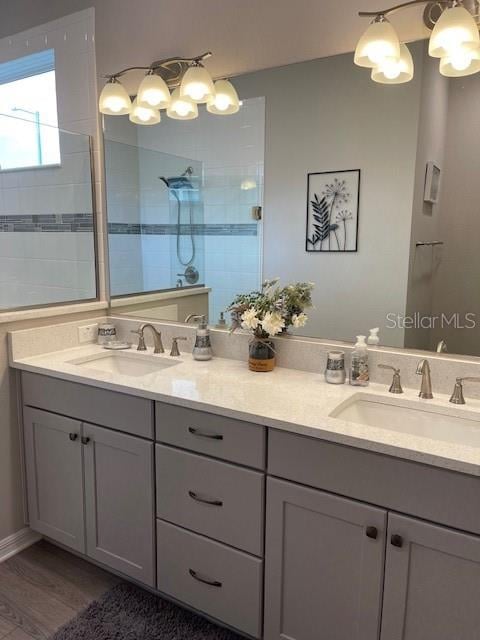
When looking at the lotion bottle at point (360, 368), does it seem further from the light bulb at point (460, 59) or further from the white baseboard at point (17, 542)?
the white baseboard at point (17, 542)

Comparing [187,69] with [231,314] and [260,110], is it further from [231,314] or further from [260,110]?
[231,314]

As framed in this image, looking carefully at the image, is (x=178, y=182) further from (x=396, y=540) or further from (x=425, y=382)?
(x=396, y=540)

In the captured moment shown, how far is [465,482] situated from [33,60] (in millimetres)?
2943

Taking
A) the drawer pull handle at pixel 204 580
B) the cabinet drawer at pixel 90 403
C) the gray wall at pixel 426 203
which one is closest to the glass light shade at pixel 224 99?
the gray wall at pixel 426 203

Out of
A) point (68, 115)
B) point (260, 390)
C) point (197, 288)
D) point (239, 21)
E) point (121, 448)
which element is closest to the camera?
point (260, 390)

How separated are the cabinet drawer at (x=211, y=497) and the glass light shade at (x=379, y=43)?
141 cm

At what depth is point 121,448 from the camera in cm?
179

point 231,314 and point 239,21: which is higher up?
point 239,21

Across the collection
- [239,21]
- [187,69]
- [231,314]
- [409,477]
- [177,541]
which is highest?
[239,21]

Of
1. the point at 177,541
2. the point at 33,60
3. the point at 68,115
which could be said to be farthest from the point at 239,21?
the point at 177,541

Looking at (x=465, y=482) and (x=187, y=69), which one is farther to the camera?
(x=187, y=69)

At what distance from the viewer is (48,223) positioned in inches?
102

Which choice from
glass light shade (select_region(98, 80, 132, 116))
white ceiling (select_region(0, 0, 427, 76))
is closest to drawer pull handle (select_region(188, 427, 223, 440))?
white ceiling (select_region(0, 0, 427, 76))

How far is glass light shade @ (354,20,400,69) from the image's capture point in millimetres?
1535
